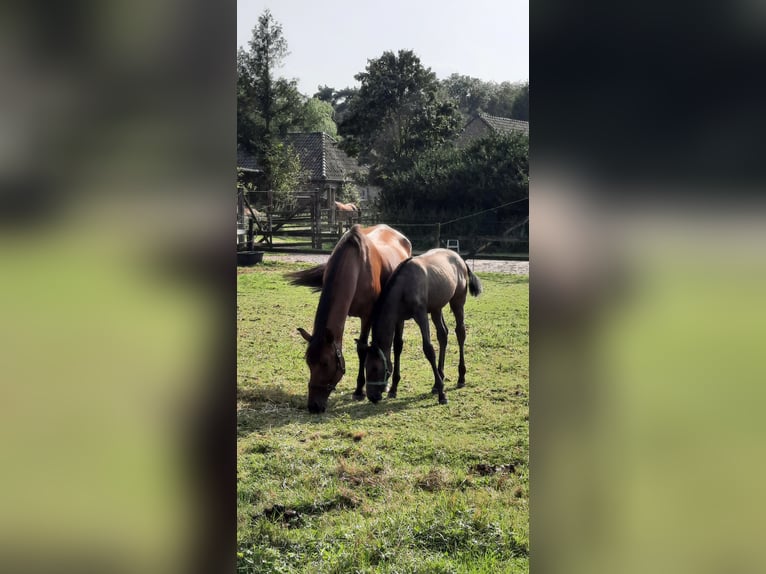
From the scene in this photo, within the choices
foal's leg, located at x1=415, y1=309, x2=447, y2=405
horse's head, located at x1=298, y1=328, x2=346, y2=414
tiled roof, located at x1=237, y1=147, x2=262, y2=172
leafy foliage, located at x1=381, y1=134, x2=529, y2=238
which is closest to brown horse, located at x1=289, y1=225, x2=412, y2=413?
horse's head, located at x1=298, y1=328, x2=346, y2=414

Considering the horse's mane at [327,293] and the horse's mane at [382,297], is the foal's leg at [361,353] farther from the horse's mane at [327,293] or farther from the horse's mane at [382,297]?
the horse's mane at [327,293]

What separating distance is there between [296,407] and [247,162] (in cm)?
340

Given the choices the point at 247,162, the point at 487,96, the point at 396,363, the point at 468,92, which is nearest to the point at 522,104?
the point at 487,96

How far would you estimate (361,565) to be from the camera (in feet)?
8.48

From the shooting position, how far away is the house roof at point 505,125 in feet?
18.8

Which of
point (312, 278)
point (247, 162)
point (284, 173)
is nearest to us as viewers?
point (312, 278)

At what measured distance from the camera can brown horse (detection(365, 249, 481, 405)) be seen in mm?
4781

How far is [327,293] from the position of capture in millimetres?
4723

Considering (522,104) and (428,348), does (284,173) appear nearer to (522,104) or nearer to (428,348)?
(428,348)

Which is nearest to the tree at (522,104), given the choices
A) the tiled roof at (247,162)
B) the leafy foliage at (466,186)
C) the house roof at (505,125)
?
the house roof at (505,125)

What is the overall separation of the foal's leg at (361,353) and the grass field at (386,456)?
0.31 feet
